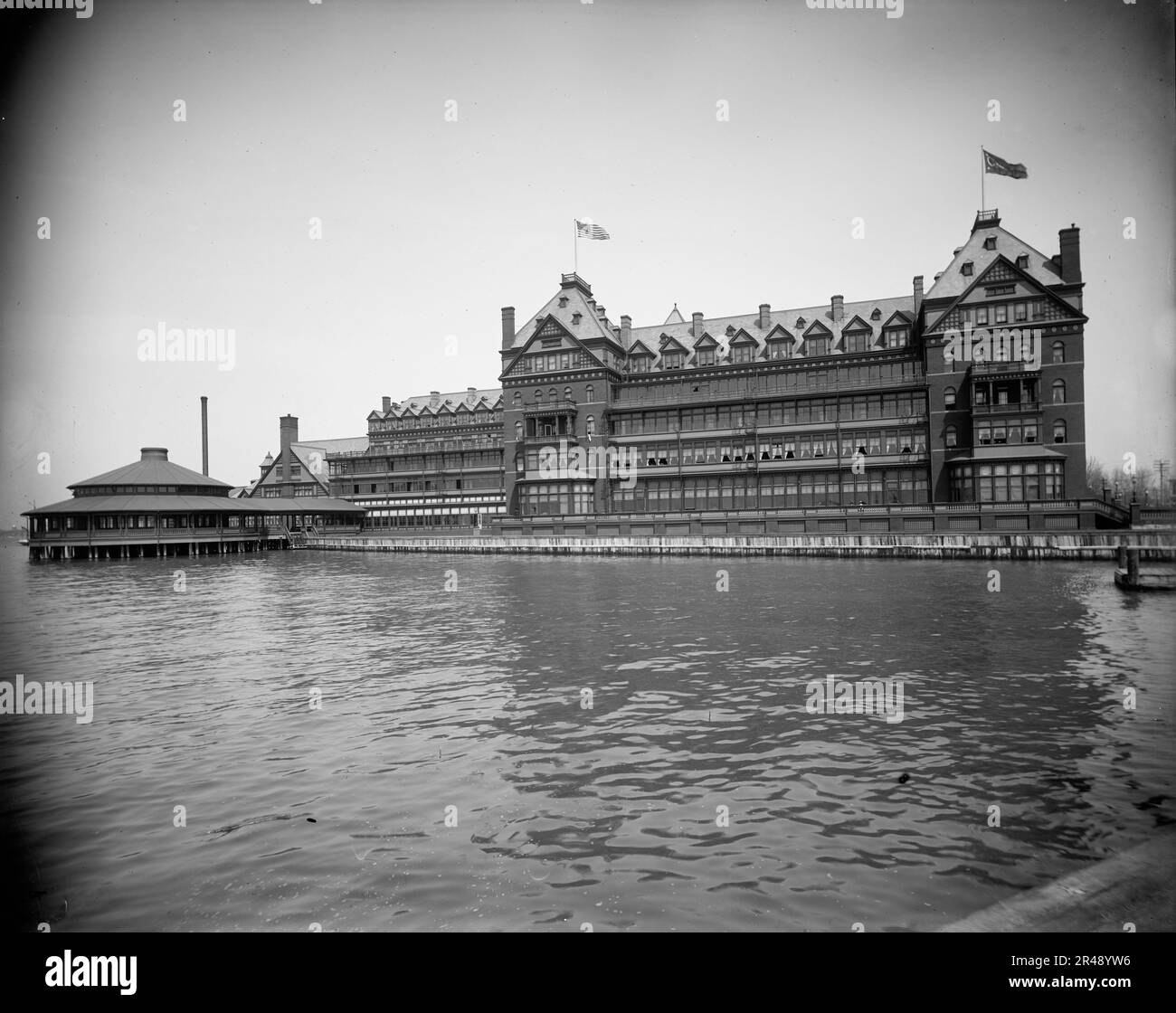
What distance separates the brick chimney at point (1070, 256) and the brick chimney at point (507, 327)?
55.4 meters

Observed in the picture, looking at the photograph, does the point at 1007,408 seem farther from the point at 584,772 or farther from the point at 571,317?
the point at 584,772

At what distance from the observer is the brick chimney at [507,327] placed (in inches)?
3201

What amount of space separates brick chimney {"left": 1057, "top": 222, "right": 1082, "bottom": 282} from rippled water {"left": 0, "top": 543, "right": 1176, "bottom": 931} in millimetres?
47399

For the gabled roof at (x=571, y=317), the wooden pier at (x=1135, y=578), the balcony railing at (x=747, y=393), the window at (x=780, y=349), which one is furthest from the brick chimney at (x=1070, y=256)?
the gabled roof at (x=571, y=317)

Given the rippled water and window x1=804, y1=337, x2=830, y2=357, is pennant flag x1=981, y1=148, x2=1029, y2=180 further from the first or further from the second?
the rippled water

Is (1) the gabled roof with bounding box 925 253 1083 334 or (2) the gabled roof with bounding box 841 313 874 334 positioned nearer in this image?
(1) the gabled roof with bounding box 925 253 1083 334

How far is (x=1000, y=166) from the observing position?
44.5 metres

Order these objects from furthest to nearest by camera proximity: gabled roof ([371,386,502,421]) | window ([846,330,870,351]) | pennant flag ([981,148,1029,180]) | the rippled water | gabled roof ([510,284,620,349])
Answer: gabled roof ([371,386,502,421]) → gabled roof ([510,284,620,349]) → window ([846,330,870,351]) → pennant flag ([981,148,1029,180]) → the rippled water

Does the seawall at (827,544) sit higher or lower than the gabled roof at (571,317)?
lower

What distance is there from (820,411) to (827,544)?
22.7 metres

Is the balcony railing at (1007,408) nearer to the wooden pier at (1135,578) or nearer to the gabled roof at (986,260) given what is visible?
the gabled roof at (986,260)

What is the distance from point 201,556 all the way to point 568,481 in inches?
1606

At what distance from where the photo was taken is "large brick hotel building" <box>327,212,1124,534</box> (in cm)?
5578

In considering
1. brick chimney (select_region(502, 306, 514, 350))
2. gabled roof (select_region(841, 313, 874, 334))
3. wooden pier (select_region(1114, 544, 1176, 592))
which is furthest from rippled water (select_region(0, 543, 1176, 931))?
brick chimney (select_region(502, 306, 514, 350))
